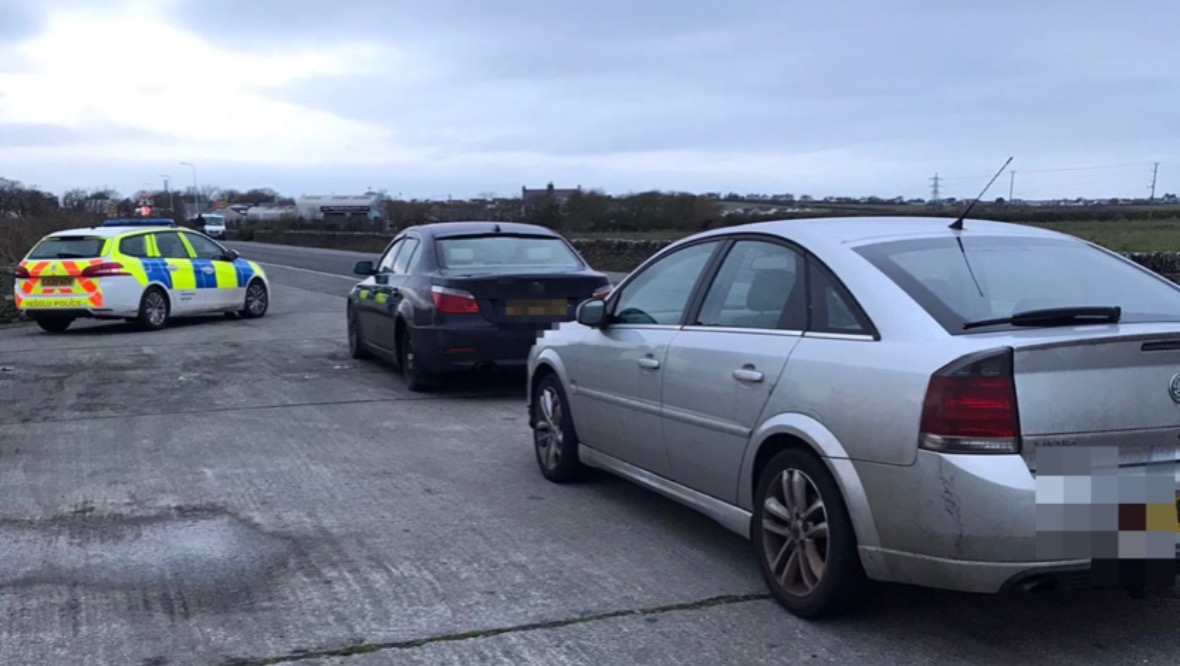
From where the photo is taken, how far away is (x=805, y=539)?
4504 millimetres

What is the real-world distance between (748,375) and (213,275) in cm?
1435

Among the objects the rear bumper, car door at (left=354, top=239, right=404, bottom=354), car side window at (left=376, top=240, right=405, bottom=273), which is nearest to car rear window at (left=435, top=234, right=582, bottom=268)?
the rear bumper

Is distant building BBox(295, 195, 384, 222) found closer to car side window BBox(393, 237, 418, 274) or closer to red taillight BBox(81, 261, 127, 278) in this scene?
red taillight BBox(81, 261, 127, 278)

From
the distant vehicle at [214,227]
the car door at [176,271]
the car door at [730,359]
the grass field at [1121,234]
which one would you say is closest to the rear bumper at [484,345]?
the car door at [730,359]

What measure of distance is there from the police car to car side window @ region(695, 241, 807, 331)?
12799 millimetres

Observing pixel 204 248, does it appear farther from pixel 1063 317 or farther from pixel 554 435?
pixel 1063 317

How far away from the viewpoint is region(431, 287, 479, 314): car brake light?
9883 millimetres

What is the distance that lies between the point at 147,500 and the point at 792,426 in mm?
3991

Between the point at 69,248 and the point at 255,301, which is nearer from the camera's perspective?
the point at 69,248

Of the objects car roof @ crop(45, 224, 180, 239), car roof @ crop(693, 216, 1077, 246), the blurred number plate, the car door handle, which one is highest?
car roof @ crop(45, 224, 180, 239)

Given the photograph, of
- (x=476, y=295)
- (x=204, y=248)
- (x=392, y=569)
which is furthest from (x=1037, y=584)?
(x=204, y=248)

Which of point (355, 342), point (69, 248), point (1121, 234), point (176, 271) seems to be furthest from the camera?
point (1121, 234)

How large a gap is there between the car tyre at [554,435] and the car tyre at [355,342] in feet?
18.8

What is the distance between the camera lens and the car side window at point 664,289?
5.74 meters
